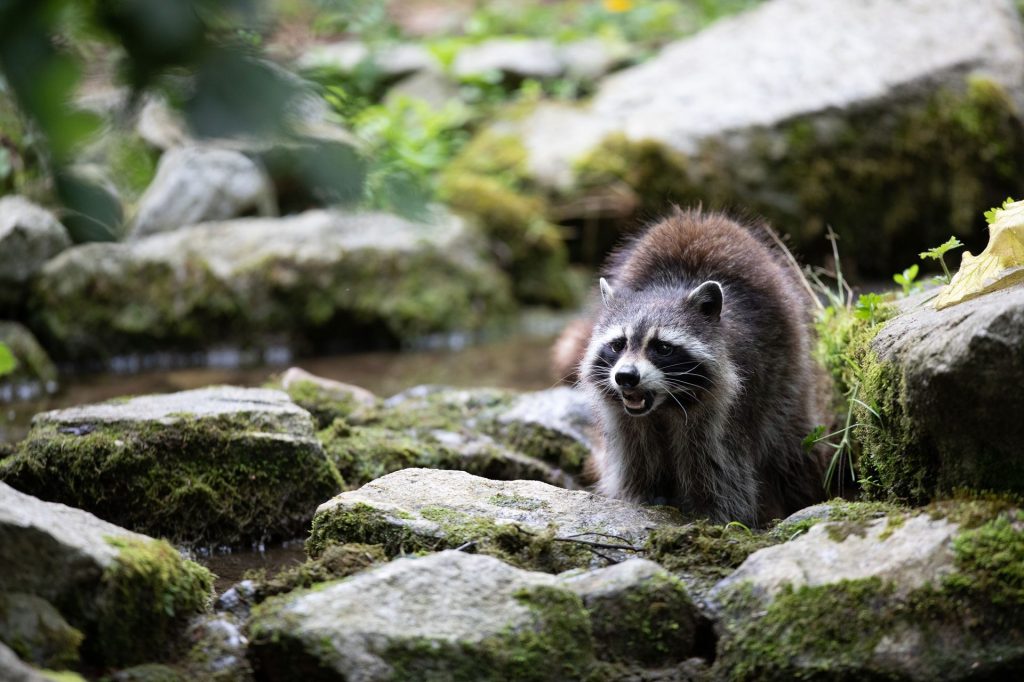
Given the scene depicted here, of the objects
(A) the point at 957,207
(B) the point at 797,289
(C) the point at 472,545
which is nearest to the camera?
(C) the point at 472,545

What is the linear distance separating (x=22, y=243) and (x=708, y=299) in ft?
19.3

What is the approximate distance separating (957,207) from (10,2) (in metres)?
9.88

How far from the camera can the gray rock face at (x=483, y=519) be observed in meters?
3.71

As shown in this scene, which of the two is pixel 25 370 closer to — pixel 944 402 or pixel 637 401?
pixel 637 401

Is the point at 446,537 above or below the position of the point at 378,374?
above

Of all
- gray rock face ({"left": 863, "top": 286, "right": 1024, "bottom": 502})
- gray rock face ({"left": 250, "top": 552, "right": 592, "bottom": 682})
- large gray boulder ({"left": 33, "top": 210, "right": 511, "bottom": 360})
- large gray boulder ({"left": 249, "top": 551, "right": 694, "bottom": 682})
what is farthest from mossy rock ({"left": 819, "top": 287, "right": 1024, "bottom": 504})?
large gray boulder ({"left": 33, "top": 210, "right": 511, "bottom": 360})

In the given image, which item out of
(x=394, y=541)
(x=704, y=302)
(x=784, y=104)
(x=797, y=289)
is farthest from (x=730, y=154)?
(x=394, y=541)

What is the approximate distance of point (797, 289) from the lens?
17.8ft

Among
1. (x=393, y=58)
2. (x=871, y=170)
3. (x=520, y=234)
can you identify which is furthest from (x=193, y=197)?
(x=871, y=170)

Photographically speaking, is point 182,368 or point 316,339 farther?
point 316,339

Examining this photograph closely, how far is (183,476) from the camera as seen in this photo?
462 cm

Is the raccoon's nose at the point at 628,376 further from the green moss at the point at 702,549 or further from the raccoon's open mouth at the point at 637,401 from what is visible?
the green moss at the point at 702,549

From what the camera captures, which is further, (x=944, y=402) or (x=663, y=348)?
(x=663, y=348)

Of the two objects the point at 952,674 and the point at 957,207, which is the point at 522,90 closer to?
the point at 957,207
